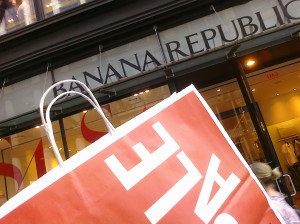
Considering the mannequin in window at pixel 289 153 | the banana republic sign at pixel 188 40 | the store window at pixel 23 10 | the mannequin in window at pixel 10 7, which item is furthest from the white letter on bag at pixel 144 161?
the mannequin in window at pixel 289 153

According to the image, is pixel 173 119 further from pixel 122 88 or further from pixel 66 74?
pixel 66 74

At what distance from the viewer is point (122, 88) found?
5605mm

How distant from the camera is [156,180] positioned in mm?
1319

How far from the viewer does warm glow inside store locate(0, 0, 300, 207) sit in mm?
5488

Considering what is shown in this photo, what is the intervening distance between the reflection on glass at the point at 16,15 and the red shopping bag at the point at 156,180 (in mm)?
6792

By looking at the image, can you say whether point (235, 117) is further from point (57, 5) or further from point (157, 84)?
point (57, 5)

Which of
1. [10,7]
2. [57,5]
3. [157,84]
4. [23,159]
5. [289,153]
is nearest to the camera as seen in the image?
[157,84]

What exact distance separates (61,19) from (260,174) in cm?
553

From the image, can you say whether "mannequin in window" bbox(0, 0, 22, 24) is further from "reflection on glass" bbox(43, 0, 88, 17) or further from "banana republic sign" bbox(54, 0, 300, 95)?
"banana republic sign" bbox(54, 0, 300, 95)

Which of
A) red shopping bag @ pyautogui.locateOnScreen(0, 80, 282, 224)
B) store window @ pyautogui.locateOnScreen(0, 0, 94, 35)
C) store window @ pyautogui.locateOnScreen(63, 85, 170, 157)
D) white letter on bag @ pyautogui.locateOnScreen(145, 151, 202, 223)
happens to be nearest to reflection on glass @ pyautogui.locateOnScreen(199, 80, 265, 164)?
store window @ pyautogui.locateOnScreen(63, 85, 170, 157)

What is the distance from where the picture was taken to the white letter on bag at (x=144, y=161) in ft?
4.17

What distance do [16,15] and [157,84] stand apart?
448 cm

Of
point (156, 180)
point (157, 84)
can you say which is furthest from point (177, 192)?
point (157, 84)

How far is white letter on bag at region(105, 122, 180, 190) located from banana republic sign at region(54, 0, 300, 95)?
4.75 m
